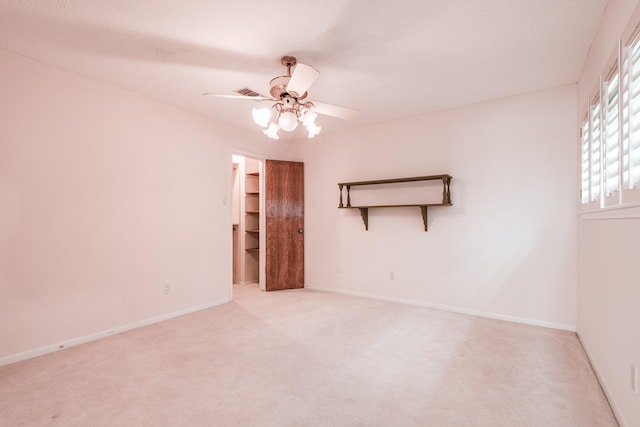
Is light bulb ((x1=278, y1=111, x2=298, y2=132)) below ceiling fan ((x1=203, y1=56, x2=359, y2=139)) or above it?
below

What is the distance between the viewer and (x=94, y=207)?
295 centimetres

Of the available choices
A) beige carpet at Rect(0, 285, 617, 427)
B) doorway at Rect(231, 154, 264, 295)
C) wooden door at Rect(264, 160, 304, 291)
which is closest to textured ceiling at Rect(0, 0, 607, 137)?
wooden door at Rect(264, 160, 304, 291)

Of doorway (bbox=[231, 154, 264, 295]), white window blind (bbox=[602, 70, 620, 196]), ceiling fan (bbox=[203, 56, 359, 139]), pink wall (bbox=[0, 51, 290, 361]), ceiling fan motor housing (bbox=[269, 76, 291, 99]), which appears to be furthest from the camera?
doorway (bbox=[231, 154, 264, 295])

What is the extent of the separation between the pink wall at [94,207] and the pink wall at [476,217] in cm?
207

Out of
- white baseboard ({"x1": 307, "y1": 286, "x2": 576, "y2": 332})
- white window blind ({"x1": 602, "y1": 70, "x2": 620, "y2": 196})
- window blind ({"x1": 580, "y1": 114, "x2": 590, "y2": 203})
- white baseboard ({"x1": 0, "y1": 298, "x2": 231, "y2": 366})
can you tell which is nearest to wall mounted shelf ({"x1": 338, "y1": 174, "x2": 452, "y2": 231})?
white baseboard ({"x1": 307, "y1": 286, "x2": 576, "y2": 332})

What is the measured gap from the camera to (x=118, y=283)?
10.2 ft

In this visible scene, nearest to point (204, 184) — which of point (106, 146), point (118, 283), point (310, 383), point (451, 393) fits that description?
point (106, 146)

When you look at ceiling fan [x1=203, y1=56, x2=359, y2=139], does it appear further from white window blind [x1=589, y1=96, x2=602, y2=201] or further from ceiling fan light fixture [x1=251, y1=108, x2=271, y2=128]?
white window blind [x1=589, y1=96, x2=602, y2=201]

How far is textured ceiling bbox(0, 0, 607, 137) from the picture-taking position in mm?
2012

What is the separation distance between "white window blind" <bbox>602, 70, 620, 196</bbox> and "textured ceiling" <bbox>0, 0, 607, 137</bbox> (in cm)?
56

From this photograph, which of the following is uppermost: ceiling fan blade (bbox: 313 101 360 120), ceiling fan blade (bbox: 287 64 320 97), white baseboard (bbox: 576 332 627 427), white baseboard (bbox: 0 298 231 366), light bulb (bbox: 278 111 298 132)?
ceiling fan blade (bbox: 287 64 320 97)

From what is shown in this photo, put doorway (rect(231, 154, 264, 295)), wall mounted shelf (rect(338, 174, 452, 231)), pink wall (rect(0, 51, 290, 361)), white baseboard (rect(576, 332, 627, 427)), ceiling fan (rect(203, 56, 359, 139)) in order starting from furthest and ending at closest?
doorway (rect(231, 154, 264, 295)) < wall mounted shelf (rect(338, 174, 452, 231)) < pink wall (rect(0, 51, 290, 361)) < ceiling fan (rect(203, 56, 359, 139)) < white baseboard (rect(576, 332, 627, 427))

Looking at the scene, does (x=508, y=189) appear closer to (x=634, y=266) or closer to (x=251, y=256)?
(x=634, y=266)

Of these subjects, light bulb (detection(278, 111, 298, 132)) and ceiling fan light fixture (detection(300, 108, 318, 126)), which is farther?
ceiling fan light fixture (detection(300, 108, 318, 126))
